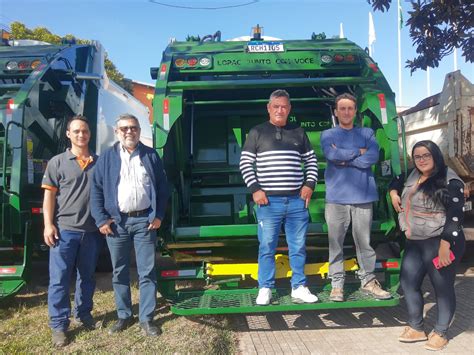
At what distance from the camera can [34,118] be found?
181 inches

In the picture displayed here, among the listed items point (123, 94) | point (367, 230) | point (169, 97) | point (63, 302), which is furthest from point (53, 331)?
point (123, 94)

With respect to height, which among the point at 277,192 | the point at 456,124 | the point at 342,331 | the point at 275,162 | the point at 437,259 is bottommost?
the point at 342,331

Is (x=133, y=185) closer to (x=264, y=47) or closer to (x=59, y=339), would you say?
(x=59, y=339)

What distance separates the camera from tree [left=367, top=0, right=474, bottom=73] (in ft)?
16.3

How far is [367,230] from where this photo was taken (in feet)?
12.0

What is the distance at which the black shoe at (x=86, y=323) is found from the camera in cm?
373

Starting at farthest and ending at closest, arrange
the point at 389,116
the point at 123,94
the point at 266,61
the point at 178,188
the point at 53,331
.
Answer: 1. the point at 123,94
2. the point at 178,188
3. the point at 266,61
4. the point at 389,116
5. the point at 53,331

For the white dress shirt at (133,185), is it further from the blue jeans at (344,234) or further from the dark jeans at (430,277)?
the dark jeans at (430,277)

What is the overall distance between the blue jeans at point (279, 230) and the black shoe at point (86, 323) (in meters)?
1.47

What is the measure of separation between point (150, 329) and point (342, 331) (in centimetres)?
162

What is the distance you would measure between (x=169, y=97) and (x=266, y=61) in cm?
→ 109

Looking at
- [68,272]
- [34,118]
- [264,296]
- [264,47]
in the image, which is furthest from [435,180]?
[34,118]

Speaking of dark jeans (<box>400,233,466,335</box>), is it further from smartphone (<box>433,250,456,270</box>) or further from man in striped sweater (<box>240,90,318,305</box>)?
man in striped sweater (<box>240,90,318,305</box>)

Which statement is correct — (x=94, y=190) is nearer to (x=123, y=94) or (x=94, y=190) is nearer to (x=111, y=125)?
(x=111, y=125)
